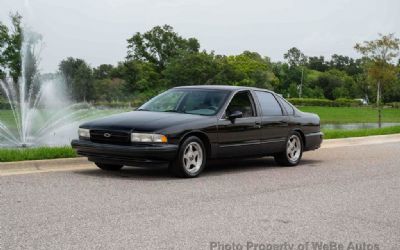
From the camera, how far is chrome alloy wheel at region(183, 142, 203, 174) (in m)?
10.1

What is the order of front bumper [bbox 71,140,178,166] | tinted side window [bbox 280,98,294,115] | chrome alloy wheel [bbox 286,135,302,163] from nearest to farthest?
1. front bumper [bbox 71,140,178,166]
2. chrome alloy wheel [bbox 286,135,302,163]
3. tinted side window [bbox 280,98,294,115]

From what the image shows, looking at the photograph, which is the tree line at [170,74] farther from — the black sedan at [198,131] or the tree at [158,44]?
the black sedan at [198,131]

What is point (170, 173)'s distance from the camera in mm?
10766

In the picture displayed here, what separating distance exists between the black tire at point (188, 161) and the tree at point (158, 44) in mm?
109378

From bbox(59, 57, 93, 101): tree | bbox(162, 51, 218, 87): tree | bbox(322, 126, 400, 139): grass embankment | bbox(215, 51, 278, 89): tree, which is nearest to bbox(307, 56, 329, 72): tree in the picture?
bbox(215, 51, 278, 89): tree

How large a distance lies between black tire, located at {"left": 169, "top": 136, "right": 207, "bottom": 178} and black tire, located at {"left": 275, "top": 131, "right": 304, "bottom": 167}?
7.90 feet

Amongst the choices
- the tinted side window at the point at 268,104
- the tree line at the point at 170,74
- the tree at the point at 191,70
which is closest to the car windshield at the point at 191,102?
the tinted side window at the point at 268,104

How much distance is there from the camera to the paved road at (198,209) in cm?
595

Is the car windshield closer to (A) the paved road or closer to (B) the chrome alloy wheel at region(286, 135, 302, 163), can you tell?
(A) the paved road

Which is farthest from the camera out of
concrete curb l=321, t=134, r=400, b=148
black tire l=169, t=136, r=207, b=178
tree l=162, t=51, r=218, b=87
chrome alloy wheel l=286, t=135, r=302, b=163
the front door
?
tree l=162, t=51, r=218, b=87

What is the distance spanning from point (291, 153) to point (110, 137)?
A: 13.2ft

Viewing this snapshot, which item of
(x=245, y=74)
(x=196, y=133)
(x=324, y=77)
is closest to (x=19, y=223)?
(x=196, y=133)

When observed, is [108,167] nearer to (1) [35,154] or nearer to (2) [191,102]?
(1) [35,154]

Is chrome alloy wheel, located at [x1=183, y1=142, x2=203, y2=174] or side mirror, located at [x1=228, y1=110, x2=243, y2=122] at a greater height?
side mirror, located at [x1=228, y1=110, x2=243, y2=122]
